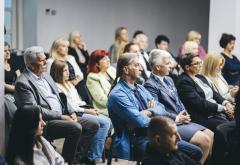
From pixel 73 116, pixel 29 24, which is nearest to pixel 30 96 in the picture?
pixel 73 116

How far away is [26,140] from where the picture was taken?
3629 mm

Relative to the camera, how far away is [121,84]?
452 centimetres

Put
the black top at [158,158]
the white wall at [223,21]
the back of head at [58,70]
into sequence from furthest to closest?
the white wall at [223,21] → the back of head at [58,70] → the black top at [158,158]

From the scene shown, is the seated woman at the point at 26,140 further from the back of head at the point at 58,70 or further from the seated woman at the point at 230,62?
the seated woman at the point at 230,62

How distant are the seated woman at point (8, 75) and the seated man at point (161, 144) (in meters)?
1.73

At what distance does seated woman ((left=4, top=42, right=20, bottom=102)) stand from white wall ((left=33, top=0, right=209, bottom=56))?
13.3 ft

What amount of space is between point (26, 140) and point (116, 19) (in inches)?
267

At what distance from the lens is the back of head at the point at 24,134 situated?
3.62m

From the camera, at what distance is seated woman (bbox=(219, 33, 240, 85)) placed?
7.18 m

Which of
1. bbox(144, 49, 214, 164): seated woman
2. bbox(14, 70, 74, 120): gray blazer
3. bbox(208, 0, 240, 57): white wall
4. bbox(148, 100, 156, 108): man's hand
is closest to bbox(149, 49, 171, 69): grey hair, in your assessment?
bbox(144, 49, 214, 164): seated woman

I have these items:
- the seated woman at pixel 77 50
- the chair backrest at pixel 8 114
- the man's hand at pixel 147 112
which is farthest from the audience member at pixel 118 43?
the chair backrest at pixel 8 114

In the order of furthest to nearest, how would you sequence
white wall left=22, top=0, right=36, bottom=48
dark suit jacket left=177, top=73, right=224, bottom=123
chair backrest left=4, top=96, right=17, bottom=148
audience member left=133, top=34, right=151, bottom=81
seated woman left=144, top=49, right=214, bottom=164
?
white wall left=22, top=0, right=36, bottom=48
audience member left=133, top=34, right=151, bottom=81
dark suit jacket left=177, top=73, right=224, bottom=123
seated woman left=144, top=49, right=214, bottom=164
chair backrest left=4, top=96, right=17, bottom=148

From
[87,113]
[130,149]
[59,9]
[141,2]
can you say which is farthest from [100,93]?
[141,2]

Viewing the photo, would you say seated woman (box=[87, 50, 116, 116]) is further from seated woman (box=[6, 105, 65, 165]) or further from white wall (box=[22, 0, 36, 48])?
white wall (box=[22, 0, 36, 48])
